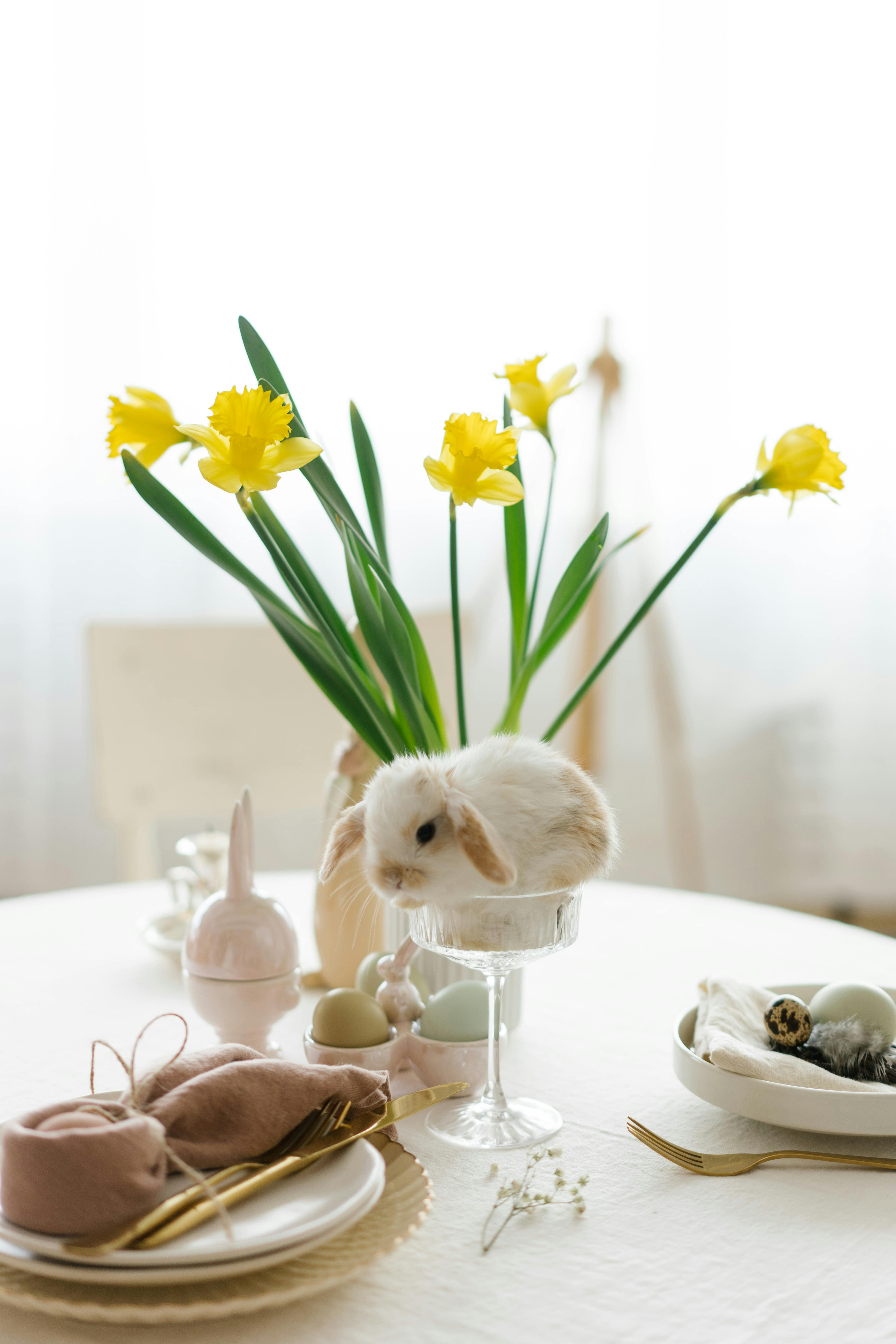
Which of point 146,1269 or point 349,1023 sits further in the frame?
point 349,1023

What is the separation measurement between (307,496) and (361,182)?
62 centimetres

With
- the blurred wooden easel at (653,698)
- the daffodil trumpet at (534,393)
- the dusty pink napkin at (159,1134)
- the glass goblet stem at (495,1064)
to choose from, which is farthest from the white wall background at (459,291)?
the dusty pink napkin at (159,1134)

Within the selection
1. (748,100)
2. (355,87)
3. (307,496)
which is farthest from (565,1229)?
(748,100)

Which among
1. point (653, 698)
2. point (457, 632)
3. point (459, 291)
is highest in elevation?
point (459, 291)

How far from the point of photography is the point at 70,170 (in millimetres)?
2152

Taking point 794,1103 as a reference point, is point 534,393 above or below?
above

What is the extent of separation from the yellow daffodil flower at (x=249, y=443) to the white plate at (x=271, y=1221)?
13.9 inches

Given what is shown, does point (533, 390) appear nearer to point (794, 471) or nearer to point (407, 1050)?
point (794, 471)

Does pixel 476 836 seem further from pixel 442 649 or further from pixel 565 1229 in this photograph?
pixel 442 649

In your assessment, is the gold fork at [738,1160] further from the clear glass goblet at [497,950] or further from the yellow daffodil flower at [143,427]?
the yellow daffodil flower at [143,427]

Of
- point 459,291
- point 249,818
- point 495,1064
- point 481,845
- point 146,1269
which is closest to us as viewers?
point 146,1269

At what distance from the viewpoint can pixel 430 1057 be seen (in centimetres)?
68

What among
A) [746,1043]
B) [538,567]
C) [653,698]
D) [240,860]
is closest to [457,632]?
[538,567]

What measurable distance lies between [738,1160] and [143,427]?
22.2 inches
